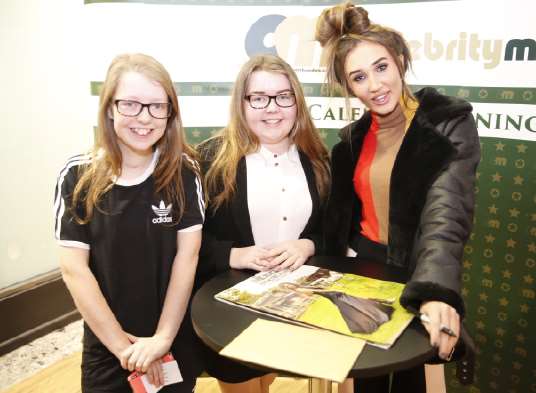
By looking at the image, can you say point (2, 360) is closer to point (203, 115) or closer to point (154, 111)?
Answer: point (203, 115)


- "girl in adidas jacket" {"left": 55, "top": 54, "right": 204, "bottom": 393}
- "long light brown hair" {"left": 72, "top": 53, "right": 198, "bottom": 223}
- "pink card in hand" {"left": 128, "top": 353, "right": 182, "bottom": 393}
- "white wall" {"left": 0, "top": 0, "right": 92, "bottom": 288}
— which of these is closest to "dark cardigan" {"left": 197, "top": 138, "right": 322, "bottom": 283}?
"girl in adidas jacket" {"left": 55, "top": 54, "right": 204, "bottom": 393}

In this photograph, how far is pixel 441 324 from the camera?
1.16 metres

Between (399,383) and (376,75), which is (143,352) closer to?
(399,383)

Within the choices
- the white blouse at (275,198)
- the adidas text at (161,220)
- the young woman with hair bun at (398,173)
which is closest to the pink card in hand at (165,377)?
the adidas text at (161,220)

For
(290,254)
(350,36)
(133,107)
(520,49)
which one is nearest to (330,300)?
(290,254)

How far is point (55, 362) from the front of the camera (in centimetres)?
291

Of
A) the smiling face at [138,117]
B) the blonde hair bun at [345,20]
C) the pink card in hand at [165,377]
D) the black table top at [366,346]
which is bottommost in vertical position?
the pink card in hand at [165,377]

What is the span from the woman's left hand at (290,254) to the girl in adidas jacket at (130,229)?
278 mm

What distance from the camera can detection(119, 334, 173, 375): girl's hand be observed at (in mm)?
1531

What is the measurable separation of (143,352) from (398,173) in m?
1.03

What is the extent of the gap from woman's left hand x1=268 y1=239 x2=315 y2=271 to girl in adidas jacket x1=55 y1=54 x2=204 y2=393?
278mm

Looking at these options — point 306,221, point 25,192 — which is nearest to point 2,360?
point 25,192

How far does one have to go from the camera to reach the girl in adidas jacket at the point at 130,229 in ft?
5.04

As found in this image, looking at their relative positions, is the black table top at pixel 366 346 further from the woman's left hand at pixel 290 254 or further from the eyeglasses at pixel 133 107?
the eyeglasses at pixel 133 107
